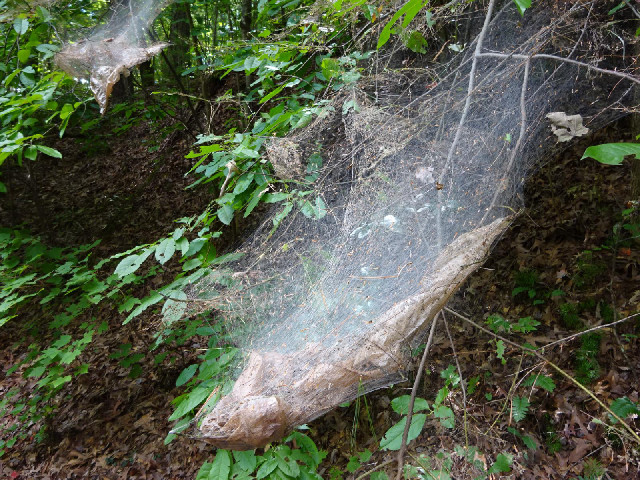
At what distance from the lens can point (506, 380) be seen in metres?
3.24

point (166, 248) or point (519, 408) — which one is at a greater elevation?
point (166, 248)

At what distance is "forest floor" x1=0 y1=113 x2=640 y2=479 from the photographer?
2814 millimetres

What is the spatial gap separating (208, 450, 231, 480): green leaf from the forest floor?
66 cm

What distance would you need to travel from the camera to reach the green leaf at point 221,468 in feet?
6.31

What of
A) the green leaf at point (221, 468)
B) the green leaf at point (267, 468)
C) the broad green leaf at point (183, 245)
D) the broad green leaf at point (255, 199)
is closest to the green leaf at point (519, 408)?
the green leaf at point (267, 468)

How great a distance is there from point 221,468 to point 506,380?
2.38 meters

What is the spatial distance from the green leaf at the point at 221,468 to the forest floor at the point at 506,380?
25.9 inches

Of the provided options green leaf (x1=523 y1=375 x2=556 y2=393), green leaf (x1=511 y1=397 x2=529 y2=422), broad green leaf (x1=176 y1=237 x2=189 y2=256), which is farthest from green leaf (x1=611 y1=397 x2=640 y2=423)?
broad green leaf (x1=176 y1=237 x2=189 y2=256)

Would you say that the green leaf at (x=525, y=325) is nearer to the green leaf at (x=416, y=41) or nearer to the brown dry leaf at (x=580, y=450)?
the brown dry leaf at (x=580, y=450)

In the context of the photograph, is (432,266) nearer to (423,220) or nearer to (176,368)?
(423,220)

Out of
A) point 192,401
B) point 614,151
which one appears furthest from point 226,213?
point 614,151

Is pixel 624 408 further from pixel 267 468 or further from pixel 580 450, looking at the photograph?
pixel 267 468

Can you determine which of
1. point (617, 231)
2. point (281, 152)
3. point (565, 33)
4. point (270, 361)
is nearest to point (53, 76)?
point (281, 152)

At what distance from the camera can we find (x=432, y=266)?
1868mm
